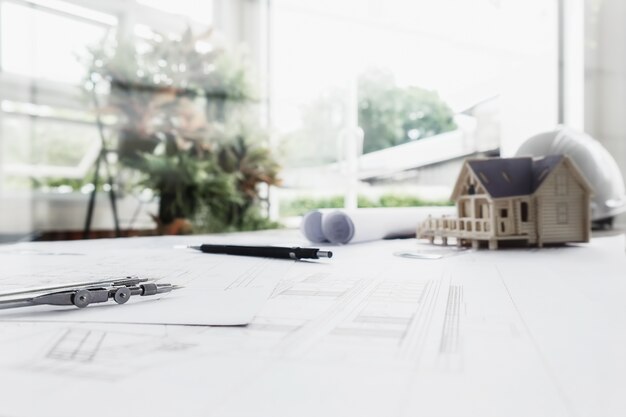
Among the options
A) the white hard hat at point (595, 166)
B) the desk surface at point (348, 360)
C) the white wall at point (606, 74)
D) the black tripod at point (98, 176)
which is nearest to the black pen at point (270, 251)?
the desk surface at point (348, 360)

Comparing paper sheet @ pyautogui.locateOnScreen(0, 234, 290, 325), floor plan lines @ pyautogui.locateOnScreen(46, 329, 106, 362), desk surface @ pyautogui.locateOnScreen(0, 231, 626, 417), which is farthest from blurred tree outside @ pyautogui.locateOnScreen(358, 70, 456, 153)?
floor plan lines @ pyautogui.locateOnScreen(46, 329, 106, 362)

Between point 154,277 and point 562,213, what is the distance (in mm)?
683

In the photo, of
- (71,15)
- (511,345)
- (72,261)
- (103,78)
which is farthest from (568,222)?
(71,15)

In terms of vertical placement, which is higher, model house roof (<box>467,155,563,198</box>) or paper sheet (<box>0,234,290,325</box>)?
model house roof (<box>467,155,563,198</box>)

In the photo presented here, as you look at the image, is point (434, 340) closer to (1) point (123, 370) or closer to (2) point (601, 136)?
(1) point (123, 370)

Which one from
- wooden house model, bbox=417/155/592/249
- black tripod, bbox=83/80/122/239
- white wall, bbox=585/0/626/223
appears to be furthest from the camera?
white wall, bbox=585/0/626/223

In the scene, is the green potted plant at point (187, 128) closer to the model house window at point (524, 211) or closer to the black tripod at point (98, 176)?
the black tripod at point (98, 176)

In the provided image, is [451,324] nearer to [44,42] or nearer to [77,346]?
[77,346]

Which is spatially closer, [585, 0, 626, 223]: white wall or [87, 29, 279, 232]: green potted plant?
[87, 29, 279, 232]: green potted plant

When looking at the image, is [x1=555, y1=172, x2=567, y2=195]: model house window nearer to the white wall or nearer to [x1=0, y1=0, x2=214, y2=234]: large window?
the white wall

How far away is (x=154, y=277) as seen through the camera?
0.59m

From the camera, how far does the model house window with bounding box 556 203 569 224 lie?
2.95 ft

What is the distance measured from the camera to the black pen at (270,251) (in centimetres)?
71

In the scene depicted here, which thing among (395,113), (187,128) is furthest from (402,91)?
(187,128)
